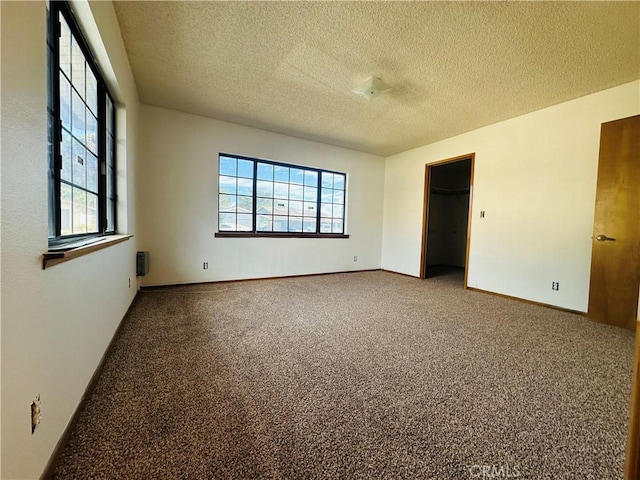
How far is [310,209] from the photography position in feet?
16.3

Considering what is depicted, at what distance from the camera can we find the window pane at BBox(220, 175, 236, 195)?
407cm

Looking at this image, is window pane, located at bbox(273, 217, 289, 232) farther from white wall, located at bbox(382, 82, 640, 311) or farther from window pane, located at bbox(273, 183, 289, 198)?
white wall, located at bbox(382, 82, 640, 311)

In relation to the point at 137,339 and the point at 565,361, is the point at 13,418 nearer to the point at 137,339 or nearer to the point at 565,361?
the point at 137,339

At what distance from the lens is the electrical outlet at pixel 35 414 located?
2.86 ft

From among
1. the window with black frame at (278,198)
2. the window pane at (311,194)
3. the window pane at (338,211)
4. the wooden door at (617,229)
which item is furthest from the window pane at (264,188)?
the wooden door at (617,229)

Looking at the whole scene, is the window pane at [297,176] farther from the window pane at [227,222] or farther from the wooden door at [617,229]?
the wooden door at [617,229]

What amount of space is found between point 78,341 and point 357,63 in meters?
2.92

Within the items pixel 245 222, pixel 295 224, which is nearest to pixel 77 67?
pixel 245 222

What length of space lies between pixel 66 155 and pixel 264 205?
9.95 ft

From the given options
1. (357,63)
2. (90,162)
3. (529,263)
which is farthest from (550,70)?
(90,162)

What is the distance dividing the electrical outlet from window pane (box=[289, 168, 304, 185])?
13.6ft

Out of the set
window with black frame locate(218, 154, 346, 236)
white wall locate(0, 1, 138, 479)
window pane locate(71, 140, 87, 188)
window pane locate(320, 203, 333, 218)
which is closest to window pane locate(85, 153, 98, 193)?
window pane locate(71, 140, 87, 188)

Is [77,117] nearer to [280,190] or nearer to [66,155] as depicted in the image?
[66,155]

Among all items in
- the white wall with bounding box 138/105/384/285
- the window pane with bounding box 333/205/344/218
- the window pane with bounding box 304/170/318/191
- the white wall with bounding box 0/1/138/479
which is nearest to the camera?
the white wall with bounding box 0/1/138/479
